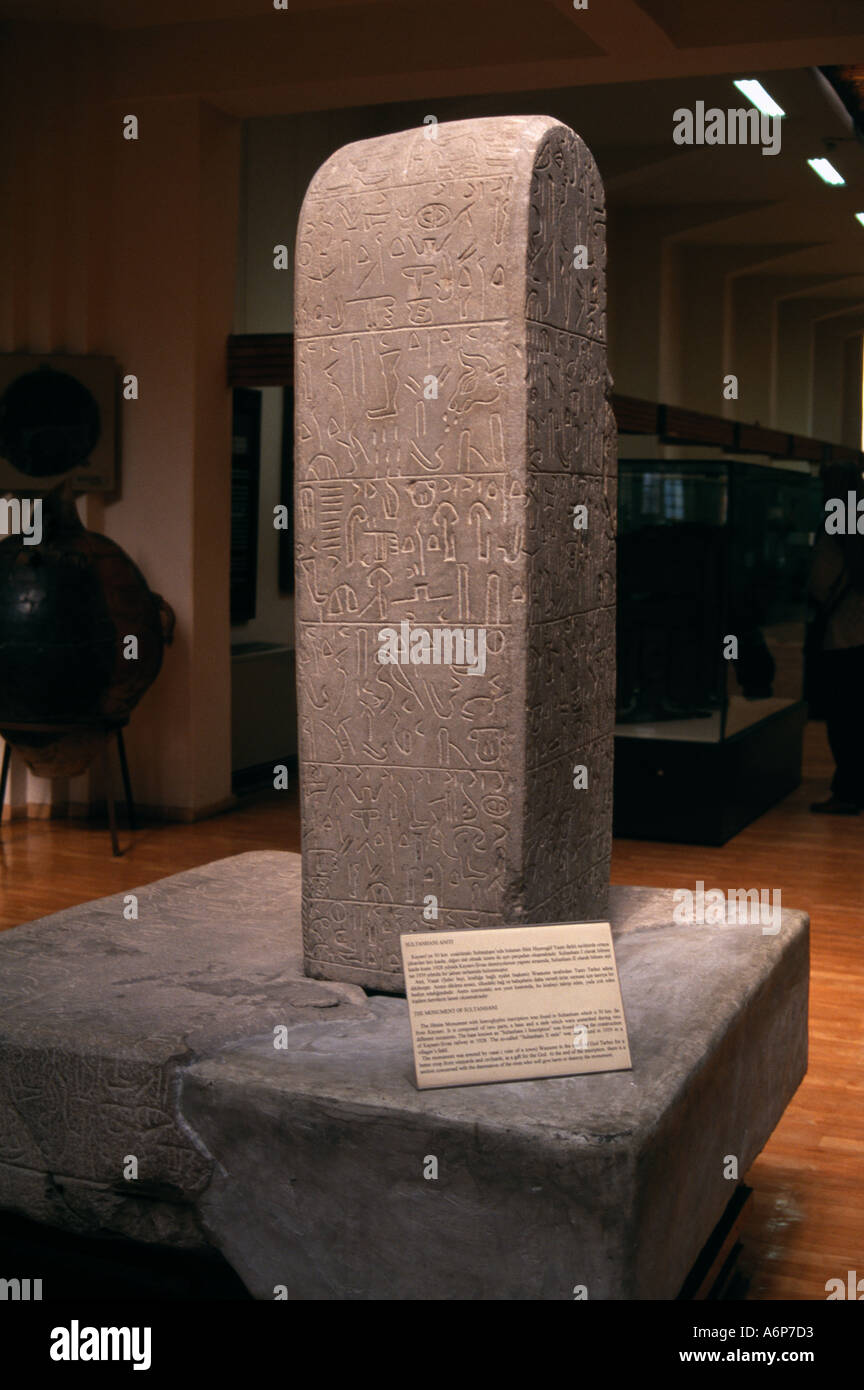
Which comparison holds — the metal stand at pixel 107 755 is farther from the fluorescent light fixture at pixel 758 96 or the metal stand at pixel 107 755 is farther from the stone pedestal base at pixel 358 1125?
the fluorescent light fixture at pixel 758 96

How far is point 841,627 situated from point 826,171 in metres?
4.93

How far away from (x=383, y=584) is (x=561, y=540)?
16.4 inches

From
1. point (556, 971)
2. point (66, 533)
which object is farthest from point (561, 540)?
point (66, 533)

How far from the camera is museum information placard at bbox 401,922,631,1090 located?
2754 mm

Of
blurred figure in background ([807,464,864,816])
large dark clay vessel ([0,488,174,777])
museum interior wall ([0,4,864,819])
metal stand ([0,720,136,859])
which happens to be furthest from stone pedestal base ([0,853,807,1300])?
blurred figure in background ([807,464,864,816])

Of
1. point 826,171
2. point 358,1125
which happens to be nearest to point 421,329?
point 358,1125

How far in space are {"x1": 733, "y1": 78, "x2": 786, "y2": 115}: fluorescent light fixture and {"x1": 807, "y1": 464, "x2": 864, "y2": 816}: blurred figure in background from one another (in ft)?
8.44

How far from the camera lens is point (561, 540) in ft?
10.8

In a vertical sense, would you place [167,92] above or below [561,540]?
above

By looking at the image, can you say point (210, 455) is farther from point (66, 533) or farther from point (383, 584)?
point (383, 584)

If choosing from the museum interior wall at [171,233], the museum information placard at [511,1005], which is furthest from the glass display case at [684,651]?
the museum information placard at [511,1005]

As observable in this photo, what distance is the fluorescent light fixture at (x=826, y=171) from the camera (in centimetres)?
1120

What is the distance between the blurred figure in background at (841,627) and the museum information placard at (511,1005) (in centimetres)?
558

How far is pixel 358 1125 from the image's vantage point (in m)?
2.62
